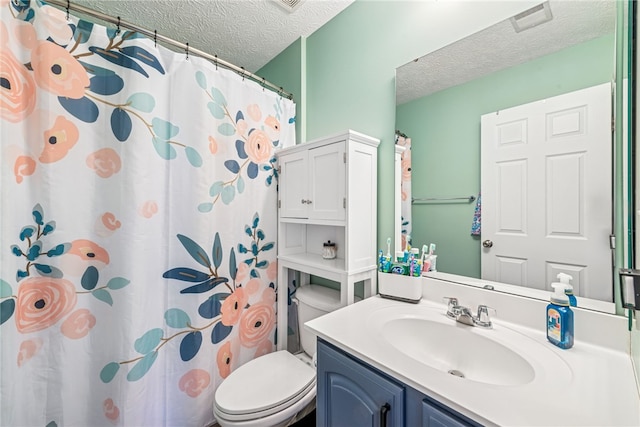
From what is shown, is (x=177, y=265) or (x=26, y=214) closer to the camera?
(x=26, y=214)

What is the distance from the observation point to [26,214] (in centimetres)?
93

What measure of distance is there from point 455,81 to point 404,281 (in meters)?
0.87

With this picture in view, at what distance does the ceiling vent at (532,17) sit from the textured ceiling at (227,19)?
34.8 inches

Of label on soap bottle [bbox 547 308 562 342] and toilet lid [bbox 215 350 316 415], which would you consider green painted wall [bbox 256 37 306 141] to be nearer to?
toilet lid [bbox 215 350 316 415]

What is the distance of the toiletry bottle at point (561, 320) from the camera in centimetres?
74

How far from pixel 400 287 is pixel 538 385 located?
55cm

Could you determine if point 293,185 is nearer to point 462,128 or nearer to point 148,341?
point 462,128

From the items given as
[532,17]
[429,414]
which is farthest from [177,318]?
[532,17]

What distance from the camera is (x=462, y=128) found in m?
1.08

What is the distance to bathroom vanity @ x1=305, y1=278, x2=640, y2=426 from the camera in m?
0.54

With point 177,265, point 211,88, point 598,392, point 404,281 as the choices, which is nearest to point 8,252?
point 177,265

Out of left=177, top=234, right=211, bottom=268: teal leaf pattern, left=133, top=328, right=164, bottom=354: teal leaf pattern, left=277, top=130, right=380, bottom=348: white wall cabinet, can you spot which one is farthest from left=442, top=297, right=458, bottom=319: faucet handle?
left=133, top=328, right=164, bottom=354: teal leaf pattern

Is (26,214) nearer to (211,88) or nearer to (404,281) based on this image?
(211,88)

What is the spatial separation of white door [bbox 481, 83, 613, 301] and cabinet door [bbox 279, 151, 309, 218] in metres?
0.85
